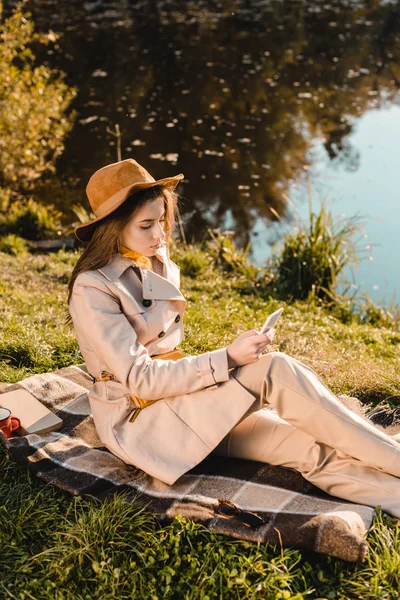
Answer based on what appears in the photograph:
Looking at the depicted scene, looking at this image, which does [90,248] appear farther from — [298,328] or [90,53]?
[90,53]

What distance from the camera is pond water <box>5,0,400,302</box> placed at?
30.4 feet

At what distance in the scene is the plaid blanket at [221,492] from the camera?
2543 millimetres

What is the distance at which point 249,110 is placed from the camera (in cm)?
1230

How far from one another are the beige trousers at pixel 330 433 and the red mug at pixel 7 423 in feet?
3.85

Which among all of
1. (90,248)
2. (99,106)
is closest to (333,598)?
(90,248)

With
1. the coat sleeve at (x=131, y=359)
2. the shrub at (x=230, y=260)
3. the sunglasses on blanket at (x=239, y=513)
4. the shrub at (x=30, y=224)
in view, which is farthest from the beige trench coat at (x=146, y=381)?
the shrub at (x=30, y=224)

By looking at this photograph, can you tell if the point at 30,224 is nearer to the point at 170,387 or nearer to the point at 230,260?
the point at 230,260

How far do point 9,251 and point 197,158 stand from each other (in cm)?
421

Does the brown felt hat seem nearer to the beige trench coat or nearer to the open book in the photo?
the beige trench coat

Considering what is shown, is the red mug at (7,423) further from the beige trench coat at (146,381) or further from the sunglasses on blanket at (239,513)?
the sunglasses on blanket at (239,513)

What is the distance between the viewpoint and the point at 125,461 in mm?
3043

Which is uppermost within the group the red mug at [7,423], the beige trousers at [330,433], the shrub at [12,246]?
the shrub at [12,246]

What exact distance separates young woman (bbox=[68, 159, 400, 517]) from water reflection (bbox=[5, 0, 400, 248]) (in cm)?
582

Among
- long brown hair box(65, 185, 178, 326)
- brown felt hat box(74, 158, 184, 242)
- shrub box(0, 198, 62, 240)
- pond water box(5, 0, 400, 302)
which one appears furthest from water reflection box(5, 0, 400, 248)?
brown felt hat box(74, 158, 184, 242)
